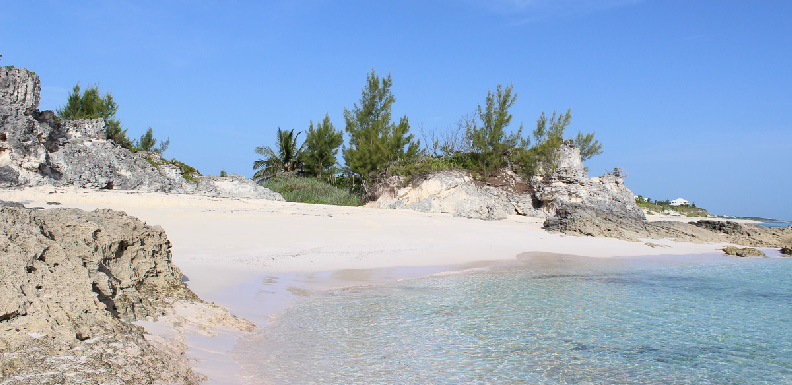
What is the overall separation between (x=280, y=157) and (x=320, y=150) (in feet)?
7.65

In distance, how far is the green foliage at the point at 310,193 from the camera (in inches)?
793

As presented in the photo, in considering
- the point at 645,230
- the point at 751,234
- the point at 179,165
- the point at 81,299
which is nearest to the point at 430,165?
the point at 645,230

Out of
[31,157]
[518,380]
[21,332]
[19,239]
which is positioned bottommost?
[518,380]

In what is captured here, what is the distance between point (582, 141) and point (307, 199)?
21.6 metres

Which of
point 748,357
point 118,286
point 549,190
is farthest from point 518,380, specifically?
point 549,190

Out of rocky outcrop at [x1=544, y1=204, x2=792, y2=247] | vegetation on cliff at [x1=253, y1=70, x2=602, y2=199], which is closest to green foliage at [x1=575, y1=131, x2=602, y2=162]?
vegetation on cliff at [x1=253, y1=70, x2=602, y2=199]

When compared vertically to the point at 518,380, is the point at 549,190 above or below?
above

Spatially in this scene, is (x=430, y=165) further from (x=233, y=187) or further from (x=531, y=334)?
(x=531, y=334)

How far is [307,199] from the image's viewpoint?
2025cm

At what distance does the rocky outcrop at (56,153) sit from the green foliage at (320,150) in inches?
490

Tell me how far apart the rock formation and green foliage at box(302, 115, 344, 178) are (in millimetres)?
24446

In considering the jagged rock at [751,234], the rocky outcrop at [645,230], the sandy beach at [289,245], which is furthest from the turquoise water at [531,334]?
the jagged rock at [751,234]

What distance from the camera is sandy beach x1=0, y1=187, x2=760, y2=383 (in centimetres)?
554

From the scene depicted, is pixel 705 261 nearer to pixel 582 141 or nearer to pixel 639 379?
pixel 639 379
